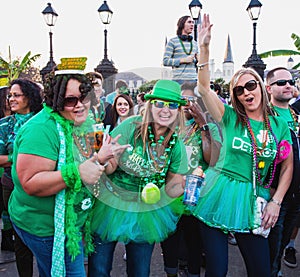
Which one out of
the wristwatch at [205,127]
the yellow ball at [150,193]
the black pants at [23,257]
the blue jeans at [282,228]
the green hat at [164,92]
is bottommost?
the black pants at [23,257]

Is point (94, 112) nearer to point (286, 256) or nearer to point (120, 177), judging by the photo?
point (120, 177)

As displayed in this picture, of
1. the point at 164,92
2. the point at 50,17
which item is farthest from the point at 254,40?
the point at 164,92

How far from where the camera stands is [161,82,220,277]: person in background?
245 centimetres

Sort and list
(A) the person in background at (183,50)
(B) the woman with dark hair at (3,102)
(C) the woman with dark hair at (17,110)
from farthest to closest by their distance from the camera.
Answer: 1. (A) the person in background at (183,50)
2. (B) the woman with dark hair at (3,102)
3. (C) the woman with dark hair at (17,110)

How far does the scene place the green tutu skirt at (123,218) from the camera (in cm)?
204

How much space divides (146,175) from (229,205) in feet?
2.07

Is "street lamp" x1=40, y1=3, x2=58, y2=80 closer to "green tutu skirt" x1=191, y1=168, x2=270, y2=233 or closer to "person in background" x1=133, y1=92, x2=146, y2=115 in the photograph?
"person in background" x1=133, y1=92, x2=146, y2=115

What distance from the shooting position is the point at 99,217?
81.5 inches

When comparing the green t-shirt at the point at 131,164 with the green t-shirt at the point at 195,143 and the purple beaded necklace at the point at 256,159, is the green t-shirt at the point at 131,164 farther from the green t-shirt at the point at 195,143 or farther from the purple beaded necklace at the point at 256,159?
the purple beaded necklace at the point at 256,159

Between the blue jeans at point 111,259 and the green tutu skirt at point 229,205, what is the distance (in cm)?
47

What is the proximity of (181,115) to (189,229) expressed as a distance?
1.12 meters

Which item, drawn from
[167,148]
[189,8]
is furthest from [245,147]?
[189,8]

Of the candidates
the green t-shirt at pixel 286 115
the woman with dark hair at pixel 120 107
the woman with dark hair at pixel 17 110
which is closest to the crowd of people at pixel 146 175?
the green t-shirt at pixel 286 115

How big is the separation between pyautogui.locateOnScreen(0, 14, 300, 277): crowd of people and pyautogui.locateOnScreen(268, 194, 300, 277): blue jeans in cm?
1
